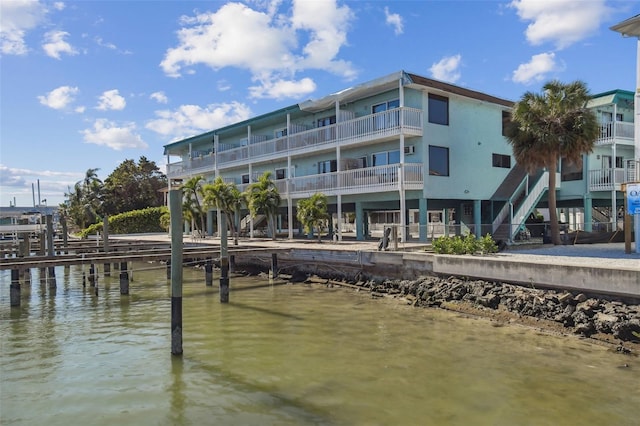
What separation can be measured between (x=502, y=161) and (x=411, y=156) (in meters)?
7.61

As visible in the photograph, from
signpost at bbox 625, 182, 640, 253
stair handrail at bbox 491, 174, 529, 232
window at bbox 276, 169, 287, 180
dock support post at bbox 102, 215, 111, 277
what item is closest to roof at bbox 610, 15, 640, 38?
signpost at bbox 625, 182, 640, 253

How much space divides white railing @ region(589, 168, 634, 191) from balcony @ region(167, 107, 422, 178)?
43.3 feet

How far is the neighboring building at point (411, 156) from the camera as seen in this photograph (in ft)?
82.4

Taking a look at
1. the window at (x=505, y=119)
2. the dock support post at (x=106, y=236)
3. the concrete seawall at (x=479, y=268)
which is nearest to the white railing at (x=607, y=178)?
the window at (x=505, y=119)

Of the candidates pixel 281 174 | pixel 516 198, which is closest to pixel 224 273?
pixel 281 174

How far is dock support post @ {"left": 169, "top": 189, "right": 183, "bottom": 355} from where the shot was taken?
1150 centimetres

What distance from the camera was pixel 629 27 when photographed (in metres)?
20.8

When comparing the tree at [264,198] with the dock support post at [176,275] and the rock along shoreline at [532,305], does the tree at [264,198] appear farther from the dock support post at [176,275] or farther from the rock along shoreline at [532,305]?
the dock support post at [176,275]

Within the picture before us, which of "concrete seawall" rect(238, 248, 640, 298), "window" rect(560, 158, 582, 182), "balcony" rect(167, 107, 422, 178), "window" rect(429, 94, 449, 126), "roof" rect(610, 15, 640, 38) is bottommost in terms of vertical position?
"concrete seawall" rect(238, 248, 640, 298)

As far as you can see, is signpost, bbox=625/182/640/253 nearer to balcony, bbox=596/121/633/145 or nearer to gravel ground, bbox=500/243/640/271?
Answer: gravel ground, bbox=500/243/640/271

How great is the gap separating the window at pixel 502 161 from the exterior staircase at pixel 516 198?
0.57m

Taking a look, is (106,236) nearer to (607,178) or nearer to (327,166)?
(327,166)

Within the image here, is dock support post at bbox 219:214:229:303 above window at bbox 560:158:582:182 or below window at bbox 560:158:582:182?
below

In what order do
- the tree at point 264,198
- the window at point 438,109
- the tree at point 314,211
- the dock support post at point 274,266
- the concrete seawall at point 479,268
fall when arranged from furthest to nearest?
the tree at point 264,198, the tree at point 314,211, the window at point 438,109, the dock support post at point 274,266, the concrete seawall at point 479,268
